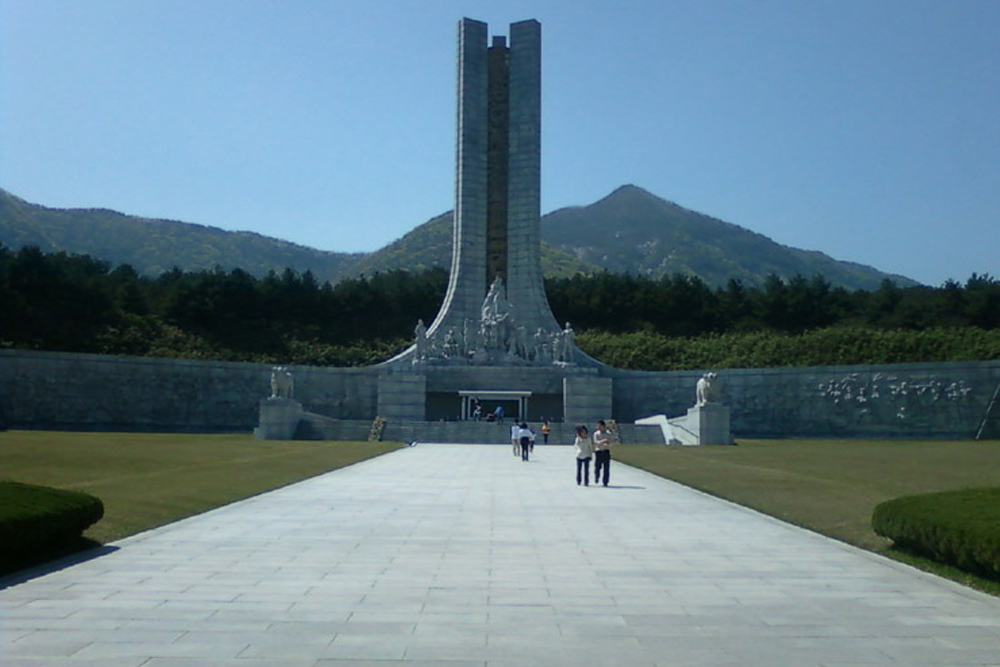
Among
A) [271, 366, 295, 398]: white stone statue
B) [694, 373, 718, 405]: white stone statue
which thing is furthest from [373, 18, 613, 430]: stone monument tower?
[694, 373, 718, 405]: white stone statue

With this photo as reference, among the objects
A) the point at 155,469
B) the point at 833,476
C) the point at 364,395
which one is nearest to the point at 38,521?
the point at 155,469

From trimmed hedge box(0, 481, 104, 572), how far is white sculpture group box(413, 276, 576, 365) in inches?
1293

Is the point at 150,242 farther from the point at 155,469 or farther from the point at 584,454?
the point at 584,454

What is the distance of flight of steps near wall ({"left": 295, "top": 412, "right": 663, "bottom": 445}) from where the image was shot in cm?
3456

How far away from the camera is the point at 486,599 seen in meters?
7.35

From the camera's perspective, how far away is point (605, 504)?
14336 millimetres

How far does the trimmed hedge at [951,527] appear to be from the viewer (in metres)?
7.58

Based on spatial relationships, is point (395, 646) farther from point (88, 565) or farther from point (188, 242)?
point (188, 242)

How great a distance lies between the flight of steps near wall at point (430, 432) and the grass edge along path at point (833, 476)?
18.6ft

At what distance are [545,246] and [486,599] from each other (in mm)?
141850

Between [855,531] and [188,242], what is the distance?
483 ft

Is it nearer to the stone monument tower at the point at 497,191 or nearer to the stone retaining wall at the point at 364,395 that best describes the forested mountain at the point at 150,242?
the stone monument tower at the point at 497,191

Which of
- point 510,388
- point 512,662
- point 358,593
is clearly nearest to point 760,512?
point 358,593

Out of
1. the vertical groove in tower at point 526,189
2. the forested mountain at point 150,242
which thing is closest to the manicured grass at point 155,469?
the vertical groove in tower at point 526,189
